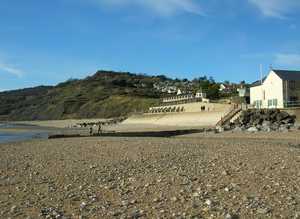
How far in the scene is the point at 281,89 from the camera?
63.1 meters

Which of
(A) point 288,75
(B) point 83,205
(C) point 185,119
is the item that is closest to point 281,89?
(A) point 288,75

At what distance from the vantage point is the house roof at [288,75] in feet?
208

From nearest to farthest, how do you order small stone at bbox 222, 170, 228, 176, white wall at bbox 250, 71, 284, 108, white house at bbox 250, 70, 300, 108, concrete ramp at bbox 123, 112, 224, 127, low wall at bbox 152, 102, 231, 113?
small stone at bbox 222, 170, 228, 176
white house at bbox 250, 70, 300, 108
white wall at bbox 250, 71, 284, 108
concrete ramp at bbox 123, 112, 224, 127
low wall at bbox 152, 102, 231, 113

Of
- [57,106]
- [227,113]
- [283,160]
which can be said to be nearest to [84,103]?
[57,106]

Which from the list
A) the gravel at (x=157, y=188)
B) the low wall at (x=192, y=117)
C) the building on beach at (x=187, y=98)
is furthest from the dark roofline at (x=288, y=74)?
the gravel at (x=157, y=188)

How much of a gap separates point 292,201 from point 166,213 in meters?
2.80

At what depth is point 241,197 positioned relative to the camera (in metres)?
10.9

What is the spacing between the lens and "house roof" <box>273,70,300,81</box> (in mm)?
63531

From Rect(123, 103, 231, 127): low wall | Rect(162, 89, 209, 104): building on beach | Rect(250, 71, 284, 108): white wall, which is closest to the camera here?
Rect(250, 71, 284, 108): white wall

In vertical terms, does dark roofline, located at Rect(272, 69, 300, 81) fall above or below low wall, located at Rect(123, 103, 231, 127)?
above

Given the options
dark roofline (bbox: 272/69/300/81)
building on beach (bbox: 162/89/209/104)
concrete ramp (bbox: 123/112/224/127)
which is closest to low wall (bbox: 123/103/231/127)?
concrete ramp (bbox: 123/112/224/127)

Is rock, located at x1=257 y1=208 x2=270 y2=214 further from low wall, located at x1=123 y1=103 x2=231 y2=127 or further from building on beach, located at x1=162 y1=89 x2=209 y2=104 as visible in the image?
building on beach, located at x1=162 y1=89 x2=209 y2=104

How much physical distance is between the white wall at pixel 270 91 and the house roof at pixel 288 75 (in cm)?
60

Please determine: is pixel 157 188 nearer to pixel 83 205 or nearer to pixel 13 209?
pixel 83 205
